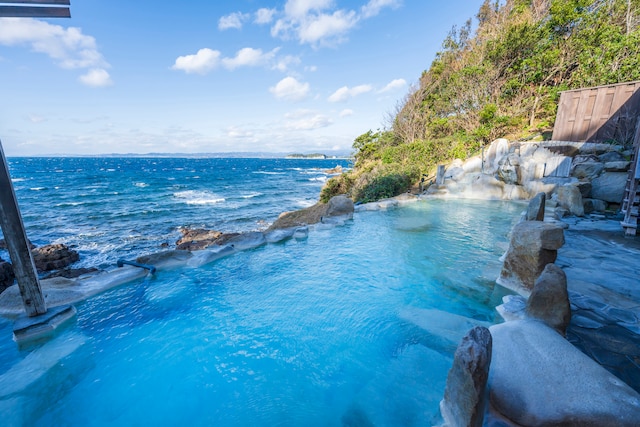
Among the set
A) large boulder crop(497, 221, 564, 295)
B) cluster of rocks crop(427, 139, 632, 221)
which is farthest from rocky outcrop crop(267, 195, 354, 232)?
large boulder crop(497, 221, 564, 295)

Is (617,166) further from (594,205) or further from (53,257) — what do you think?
(53,257)

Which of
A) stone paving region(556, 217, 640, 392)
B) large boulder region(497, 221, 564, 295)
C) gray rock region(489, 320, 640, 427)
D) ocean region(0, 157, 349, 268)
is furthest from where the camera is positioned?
ocean region(0, 157, 349, 268)

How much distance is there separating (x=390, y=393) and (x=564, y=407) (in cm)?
127

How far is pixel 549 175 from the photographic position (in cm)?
857

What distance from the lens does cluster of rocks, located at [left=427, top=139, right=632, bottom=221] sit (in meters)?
6.61

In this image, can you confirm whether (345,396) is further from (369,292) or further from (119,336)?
(119,336)

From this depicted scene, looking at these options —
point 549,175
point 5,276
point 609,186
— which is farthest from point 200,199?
point 609,186

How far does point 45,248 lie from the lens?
382 inches

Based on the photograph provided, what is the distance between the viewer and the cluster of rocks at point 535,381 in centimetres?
160

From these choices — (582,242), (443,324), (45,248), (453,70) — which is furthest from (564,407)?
(453,70)

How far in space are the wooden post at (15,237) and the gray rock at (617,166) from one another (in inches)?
456

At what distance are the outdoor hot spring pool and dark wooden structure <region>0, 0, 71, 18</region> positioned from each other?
353cm

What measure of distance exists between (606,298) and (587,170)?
274 inches

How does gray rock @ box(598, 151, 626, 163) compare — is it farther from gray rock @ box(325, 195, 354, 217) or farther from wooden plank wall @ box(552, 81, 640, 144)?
gray rock @ box(325, 195, 354, 217)
